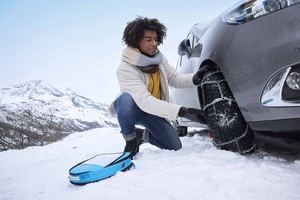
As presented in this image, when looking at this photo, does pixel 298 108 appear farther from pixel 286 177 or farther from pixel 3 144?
pixel 3 144

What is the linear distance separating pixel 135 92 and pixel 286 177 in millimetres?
1546

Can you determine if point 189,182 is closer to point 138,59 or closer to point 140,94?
point 140,94

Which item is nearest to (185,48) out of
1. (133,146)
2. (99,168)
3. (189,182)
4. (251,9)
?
(133,146)

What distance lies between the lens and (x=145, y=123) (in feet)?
11.5

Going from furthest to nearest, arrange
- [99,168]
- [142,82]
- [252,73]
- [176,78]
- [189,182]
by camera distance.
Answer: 1. [176,78]
2. [142,82]
3. [99,168]
4. [252,73]
5. [189,182]

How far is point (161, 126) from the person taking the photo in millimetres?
3428

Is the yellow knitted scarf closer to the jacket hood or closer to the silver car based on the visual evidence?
the jacket hood

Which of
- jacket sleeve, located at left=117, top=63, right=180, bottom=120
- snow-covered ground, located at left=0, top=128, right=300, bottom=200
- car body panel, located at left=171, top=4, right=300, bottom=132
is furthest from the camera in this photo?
jacket sleeve, located at left=117, top=63, right=180, bottom=120

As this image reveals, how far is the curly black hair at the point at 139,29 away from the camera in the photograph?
336 centimetres

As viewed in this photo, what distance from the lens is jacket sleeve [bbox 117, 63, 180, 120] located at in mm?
2949

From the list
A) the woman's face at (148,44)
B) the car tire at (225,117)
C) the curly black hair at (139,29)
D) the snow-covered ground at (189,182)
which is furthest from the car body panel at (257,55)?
the curly black hair at (139,29)

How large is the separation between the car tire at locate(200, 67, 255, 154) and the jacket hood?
72 centimetres

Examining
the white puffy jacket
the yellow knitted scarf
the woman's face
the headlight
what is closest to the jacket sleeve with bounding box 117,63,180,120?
the white puffy jacket

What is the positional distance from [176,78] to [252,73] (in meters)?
1.36
